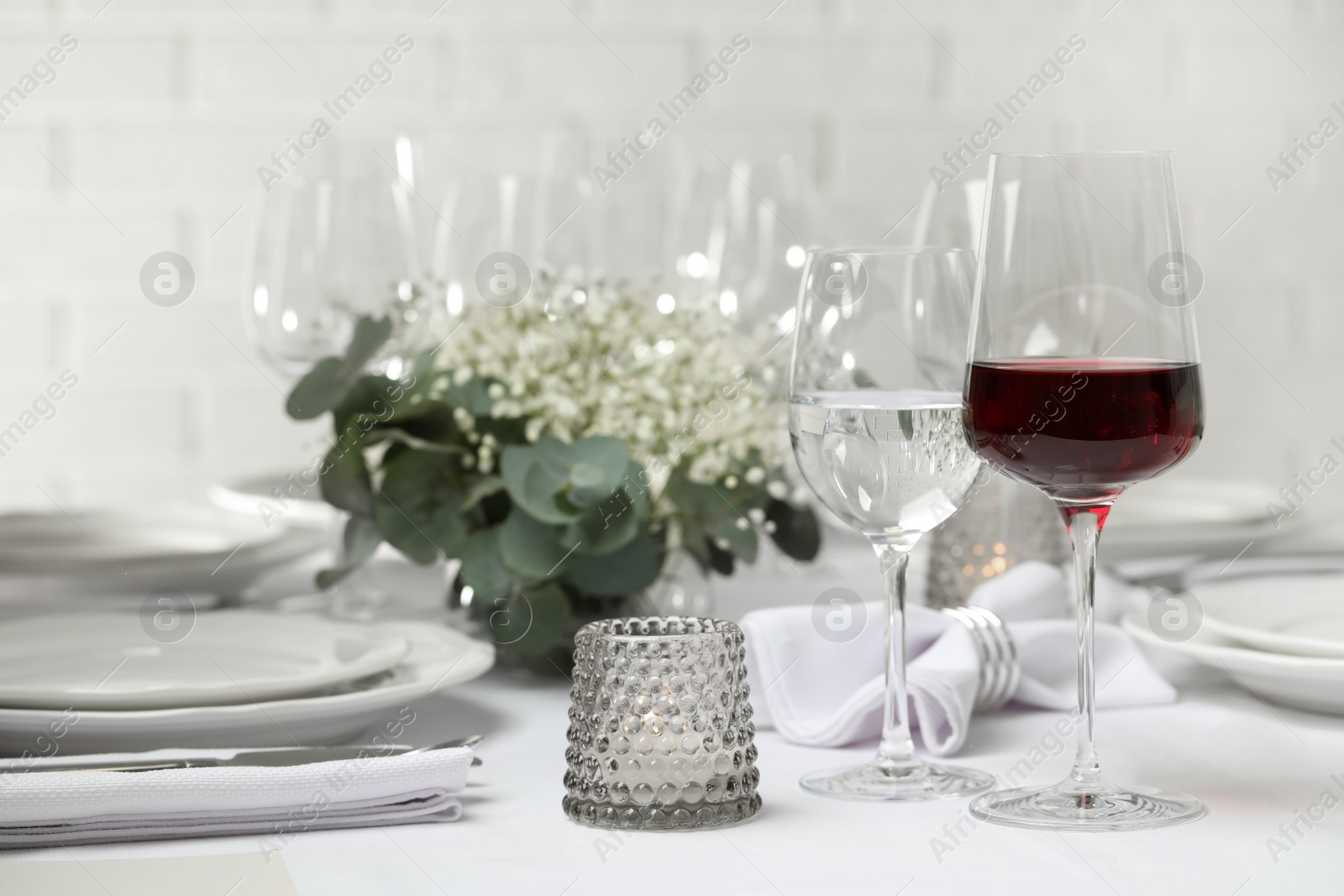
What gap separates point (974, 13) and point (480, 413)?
154cm

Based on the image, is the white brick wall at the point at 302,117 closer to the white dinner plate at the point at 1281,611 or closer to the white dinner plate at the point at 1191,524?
the white dinner plate at the point at 1191,524

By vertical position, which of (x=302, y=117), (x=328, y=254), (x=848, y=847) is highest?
(x=302, y=117)

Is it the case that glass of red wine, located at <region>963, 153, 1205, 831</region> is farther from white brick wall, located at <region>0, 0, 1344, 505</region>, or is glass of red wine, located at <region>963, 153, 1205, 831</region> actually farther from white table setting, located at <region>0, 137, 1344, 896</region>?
white brick wall, located at <region>0, 0, 1344, 505</region>

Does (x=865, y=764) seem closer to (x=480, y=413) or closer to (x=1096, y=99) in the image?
(x=480, y=413)

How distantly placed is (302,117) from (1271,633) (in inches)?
63.9

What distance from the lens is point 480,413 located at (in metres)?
0.85

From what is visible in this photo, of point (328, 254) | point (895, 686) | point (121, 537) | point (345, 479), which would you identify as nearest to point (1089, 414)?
point (895, 686)

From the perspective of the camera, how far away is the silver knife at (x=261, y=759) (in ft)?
1.71

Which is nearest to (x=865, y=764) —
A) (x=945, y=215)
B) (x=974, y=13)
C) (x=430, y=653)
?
(x=430, y=653)

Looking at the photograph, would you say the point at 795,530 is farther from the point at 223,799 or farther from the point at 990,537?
the point at 223,799

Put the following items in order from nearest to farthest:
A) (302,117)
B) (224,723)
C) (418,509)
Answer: (224,723), (418,509), (302,117)

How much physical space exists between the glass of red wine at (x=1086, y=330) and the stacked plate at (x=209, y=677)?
292mm

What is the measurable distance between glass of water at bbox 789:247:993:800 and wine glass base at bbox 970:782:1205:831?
0.05 metres

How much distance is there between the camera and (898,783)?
1.91 ft
